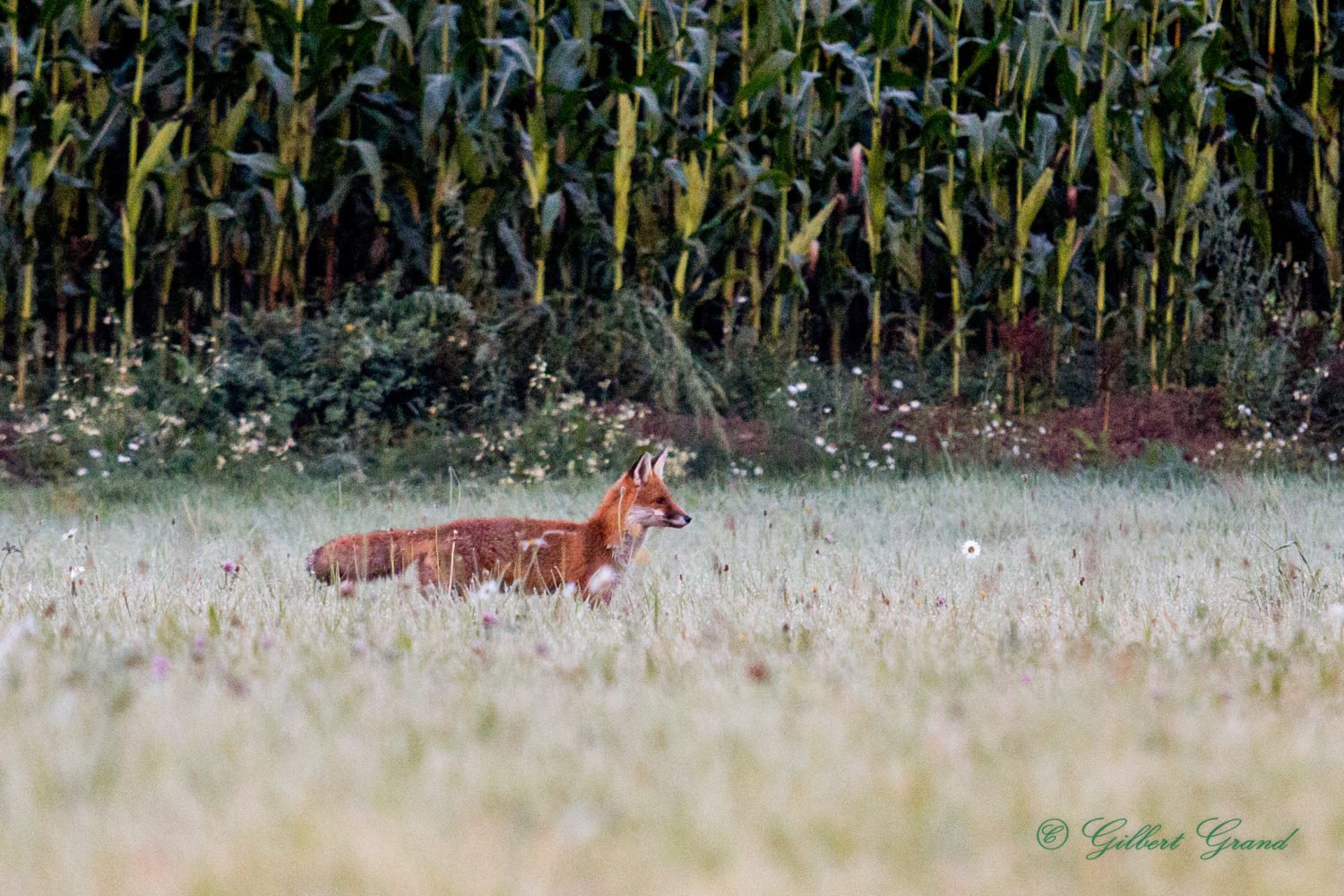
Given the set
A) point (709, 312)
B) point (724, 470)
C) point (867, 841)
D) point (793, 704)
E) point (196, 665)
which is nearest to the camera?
point (867, 841)

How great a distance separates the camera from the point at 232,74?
369 inches

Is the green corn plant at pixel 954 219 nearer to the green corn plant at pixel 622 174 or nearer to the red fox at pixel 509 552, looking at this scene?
the green corn plant at pixel 622 174

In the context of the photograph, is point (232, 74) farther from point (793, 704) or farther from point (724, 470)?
point (793, 704)

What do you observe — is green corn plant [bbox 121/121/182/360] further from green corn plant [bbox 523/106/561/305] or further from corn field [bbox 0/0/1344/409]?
green corn plant [bbox 523/106/561/305]

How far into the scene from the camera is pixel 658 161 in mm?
9188

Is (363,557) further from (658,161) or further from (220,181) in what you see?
(220,181)

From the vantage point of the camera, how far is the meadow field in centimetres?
181

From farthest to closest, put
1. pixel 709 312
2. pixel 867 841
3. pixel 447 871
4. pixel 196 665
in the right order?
pixel 709 312 → pixel 196 665 → pixel 867 841 → pixel 447 871

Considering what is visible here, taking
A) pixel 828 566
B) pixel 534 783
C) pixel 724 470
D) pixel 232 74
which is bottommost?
pixel 724 470

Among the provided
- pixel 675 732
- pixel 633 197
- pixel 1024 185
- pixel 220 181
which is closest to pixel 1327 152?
pixel 1024 185

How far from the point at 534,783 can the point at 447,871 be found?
0.33 m

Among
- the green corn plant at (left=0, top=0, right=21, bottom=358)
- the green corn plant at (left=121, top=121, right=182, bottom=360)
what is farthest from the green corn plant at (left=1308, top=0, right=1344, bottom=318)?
the green corn plant at (left=0, top=0, right=21, bottom=358)

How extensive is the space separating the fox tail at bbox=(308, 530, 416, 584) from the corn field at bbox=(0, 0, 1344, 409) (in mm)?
4620

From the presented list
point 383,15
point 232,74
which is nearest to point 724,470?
point 383,15
